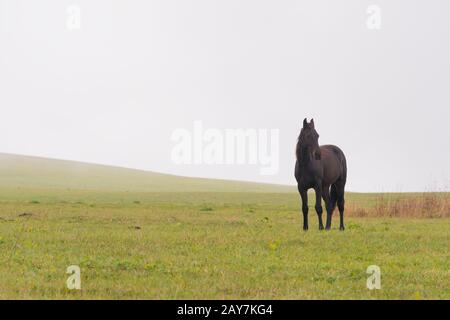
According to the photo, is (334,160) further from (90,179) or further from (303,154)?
(90,179)

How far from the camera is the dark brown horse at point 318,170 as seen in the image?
72.6 feet

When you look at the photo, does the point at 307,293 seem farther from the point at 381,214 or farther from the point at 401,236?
the point at 381,214

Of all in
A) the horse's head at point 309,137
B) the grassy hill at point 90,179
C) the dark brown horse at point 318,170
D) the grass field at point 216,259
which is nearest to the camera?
the grass field at point 216,259

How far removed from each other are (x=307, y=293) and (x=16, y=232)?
13167mm

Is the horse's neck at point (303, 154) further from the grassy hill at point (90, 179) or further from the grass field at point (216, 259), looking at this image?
the grassy hill at point (90, 179)

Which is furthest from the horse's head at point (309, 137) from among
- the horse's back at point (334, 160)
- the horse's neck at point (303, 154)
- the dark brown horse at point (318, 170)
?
the horse's back at point (334, 160)

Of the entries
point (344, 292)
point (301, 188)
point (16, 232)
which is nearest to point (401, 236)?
point (301, 188)

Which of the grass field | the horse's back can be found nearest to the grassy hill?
the horse's back

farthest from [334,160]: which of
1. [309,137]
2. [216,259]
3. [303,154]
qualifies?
[216,259]

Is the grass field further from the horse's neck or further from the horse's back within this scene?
the horse's neck

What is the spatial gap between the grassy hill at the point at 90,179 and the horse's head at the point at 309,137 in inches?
2422

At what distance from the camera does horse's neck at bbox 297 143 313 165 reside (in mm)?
22347
